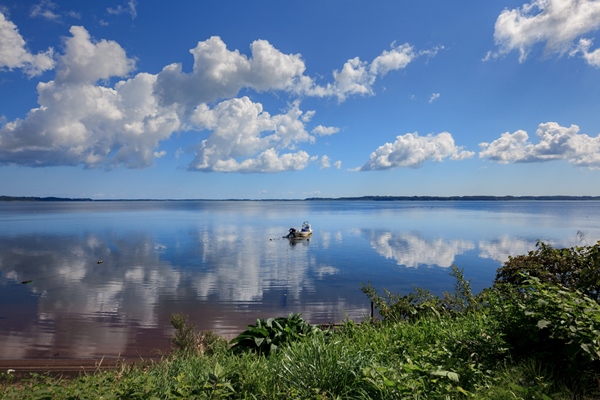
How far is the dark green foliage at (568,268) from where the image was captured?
5801 millimetres

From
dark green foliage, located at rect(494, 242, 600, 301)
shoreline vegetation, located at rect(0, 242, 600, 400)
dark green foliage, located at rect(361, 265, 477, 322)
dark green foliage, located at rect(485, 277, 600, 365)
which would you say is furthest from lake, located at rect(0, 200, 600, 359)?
dark green foliage, located at rect(485, 277, 600, 365)

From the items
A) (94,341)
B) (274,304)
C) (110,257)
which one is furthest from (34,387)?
(110,257)

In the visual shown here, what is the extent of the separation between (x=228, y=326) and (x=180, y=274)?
46.5 feet

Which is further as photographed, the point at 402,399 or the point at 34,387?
the point at 34,387

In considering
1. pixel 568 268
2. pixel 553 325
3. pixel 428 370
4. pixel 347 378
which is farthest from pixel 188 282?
pixel 553 325

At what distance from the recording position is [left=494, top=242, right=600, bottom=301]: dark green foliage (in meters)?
5.80

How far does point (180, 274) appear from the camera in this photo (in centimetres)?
2966

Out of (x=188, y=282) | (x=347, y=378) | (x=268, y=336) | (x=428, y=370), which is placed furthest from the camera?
(x=188, y=282)

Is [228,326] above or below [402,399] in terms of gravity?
below

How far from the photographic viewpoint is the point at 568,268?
8305mm

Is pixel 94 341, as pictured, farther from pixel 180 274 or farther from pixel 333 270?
pixel 333 270

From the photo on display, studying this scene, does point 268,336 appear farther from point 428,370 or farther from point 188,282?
point 188,282

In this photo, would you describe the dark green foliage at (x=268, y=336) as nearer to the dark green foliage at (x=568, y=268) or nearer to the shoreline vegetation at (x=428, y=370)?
the shoreline vegetation at (x=428, y=370)

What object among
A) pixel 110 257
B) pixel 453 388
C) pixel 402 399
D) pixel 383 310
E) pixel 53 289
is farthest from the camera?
pixel 110 257
